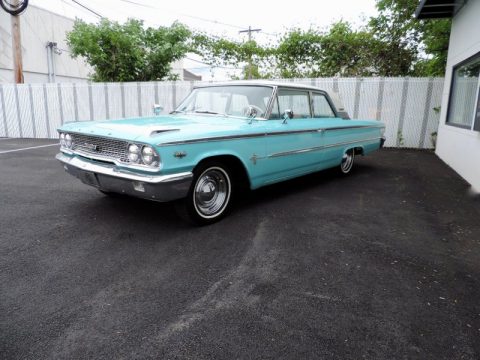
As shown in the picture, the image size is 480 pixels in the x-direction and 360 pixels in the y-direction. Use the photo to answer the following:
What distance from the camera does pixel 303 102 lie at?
5172mm

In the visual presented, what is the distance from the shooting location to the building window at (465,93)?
629 centimetres

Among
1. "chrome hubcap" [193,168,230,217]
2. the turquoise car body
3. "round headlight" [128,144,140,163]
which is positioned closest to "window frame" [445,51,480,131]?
the turquoise car body

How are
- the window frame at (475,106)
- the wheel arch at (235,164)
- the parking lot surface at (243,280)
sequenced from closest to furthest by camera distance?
the parking lot surface at (243,280), the wheel arch at (235,164), the window frame at (475,106)

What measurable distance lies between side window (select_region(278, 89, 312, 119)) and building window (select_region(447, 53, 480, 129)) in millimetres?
2793

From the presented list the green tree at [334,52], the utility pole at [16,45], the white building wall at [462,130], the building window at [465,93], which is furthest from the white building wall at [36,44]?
the building window at [465,93]

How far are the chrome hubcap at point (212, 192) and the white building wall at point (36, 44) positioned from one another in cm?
2065

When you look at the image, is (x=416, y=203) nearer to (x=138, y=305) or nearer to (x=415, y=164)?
(x=415, y=164)

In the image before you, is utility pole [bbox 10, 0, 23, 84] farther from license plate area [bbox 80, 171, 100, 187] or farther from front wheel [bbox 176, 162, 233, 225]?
front wheel [bbox 176, 162, 233, 225]

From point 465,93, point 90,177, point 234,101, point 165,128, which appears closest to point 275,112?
point 234,101

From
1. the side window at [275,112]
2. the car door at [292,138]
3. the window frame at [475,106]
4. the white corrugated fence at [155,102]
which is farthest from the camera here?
the white corrugated fence at [155,102]

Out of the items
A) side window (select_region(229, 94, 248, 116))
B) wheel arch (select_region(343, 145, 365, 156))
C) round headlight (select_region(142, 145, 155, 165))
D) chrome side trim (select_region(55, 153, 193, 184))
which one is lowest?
wheel arch (select_region(343, 145, 365, 156))

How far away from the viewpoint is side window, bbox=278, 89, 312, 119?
183 inches

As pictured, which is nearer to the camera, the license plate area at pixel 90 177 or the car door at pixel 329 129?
the license plate area at pixel 90 177

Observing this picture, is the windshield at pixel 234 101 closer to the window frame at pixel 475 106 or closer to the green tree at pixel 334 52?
the window frame at pixel 475 106
